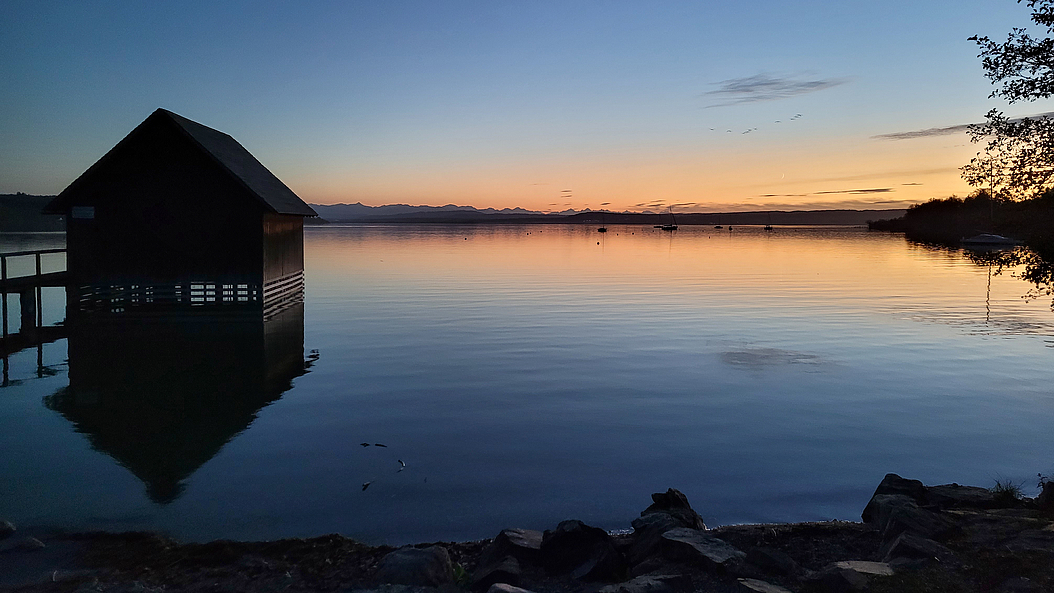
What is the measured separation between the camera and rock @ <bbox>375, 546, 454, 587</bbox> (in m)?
6.07

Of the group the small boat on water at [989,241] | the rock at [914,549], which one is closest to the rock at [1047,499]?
the rock at [914,549]

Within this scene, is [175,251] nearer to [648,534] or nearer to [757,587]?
[648,534]

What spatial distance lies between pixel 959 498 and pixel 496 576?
586 cm

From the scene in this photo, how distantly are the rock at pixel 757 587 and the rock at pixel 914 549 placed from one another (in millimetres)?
1416

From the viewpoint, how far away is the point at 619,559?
21.5 ft

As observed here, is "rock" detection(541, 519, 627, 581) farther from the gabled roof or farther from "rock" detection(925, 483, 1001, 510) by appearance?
the gabled roof

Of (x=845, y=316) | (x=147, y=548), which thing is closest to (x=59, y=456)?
(x=147, y=548)

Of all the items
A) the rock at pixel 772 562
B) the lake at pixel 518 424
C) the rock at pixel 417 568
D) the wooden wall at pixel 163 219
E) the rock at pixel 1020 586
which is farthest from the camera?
the wooden wall at pixel 163 219

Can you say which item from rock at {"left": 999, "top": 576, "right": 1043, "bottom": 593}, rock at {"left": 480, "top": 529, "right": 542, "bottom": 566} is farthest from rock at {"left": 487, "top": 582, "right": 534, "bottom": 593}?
rock at {"left": 999, "top": 576, "right": 1043, "bottom": 593}

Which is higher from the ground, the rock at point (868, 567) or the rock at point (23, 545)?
the rock at point (868, 567)

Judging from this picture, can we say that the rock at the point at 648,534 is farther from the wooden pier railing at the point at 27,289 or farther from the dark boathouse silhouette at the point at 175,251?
the wooden pier railing at the point at 27,289

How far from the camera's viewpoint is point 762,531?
7277 millimetres

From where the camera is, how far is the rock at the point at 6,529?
24.1ft

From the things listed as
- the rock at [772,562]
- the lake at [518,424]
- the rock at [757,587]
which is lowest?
the lake at [518,424]
